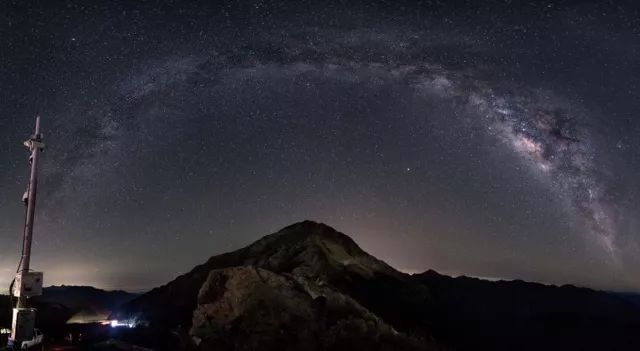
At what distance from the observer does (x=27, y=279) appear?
16.8m

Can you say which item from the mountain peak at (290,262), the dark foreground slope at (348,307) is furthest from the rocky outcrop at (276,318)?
the mountain peak at (290,262)

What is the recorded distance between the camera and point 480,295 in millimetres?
128750

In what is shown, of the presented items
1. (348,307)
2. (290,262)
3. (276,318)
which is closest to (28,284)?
(276,318)

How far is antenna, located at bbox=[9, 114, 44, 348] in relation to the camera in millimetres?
16156

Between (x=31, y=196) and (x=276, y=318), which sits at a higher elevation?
(x=31, y=196)

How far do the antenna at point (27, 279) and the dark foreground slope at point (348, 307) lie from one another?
86.0ft

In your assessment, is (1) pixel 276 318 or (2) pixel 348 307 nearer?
(1) pixel 276 318

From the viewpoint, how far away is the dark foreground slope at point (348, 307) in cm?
6034

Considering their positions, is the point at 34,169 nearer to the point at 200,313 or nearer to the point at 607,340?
the point at 200,313

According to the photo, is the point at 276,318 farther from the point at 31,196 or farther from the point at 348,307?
the point at 31,196

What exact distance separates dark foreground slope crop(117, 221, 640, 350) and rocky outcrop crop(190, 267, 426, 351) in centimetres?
13

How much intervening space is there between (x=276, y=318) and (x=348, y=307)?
12.6 m

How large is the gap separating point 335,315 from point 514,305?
A: 80.0 meters

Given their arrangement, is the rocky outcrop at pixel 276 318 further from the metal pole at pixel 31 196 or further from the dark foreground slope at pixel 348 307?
the metal pole at pixel 31 196
